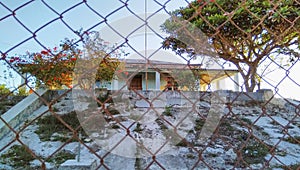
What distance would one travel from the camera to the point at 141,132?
1.96m

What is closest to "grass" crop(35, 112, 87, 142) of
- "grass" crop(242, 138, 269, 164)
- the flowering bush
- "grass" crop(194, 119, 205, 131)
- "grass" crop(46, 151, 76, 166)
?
"grass" crop(46, 151, 76, 166)

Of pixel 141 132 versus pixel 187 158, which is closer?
pixel 187 158

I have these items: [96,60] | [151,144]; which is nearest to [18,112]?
[96,60]

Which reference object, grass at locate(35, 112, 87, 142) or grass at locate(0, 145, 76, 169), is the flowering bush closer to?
grass at locate(35, 112, 87, 142)

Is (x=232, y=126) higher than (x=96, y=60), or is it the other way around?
(x=96, y=60)

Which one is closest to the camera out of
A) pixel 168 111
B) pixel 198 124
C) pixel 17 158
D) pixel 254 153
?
pixel 17 158

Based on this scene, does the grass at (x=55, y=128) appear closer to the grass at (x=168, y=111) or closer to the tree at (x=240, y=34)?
the grass at (x=168, y=111)

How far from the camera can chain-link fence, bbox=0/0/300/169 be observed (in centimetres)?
71

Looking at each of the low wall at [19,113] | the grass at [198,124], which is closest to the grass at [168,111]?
the grass at [198,124]

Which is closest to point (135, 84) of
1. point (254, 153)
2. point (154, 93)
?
point (254, 153)

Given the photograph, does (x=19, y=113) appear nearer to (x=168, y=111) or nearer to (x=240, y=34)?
(x=168, y=111)

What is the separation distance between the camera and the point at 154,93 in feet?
8.80

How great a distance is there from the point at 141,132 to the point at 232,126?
858mm

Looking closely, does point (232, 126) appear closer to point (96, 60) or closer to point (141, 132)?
point (141, 132)
